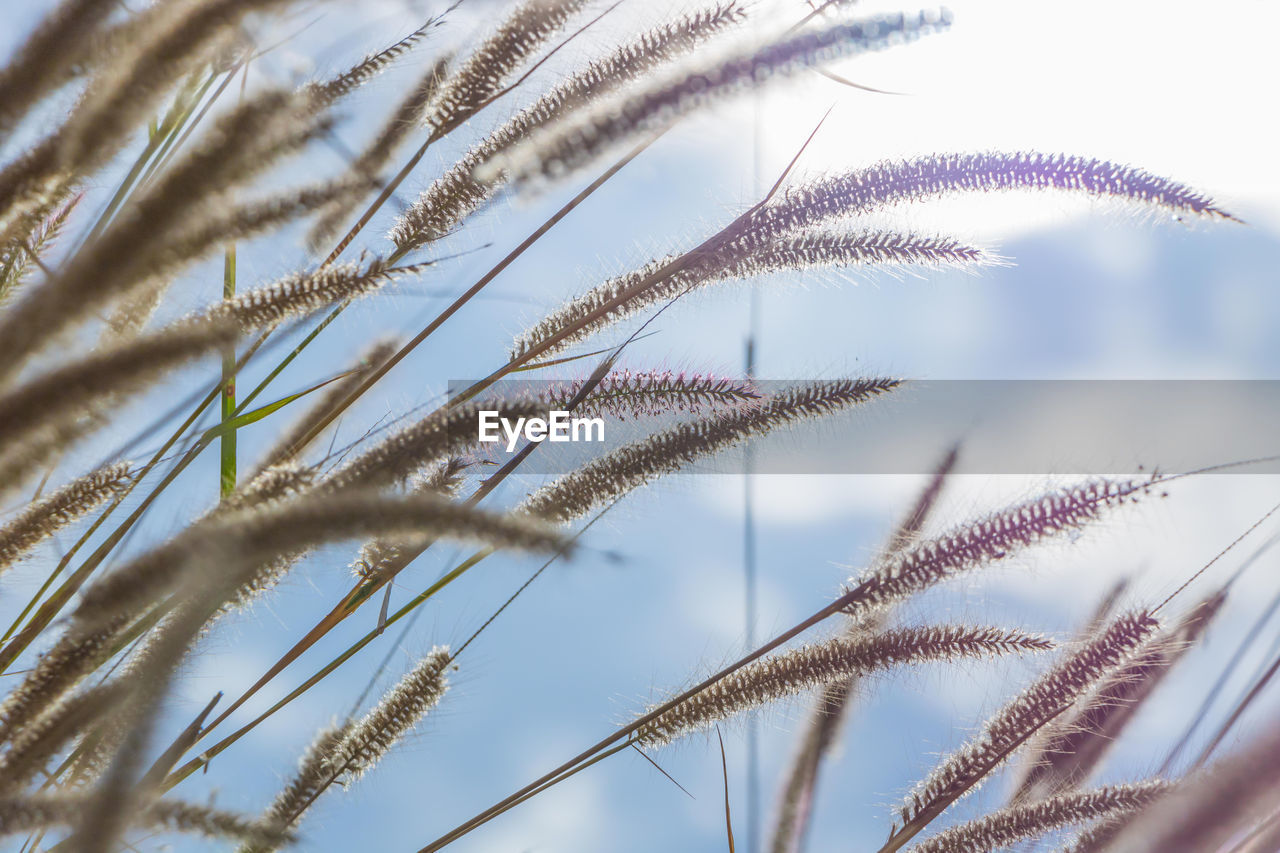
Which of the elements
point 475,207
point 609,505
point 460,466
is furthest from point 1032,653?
point 475,207

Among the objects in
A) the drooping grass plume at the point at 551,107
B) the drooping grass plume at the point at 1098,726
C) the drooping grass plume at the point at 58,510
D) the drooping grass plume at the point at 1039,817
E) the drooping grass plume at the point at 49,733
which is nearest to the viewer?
the drooping grass plume at the point at 49,733

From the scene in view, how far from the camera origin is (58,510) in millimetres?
932

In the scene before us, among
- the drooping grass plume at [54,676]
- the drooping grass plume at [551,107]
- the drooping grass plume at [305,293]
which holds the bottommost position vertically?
the drooping grass plume at [54,676]

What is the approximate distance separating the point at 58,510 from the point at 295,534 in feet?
2.19

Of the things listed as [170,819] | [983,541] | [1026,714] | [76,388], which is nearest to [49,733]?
[170,819]

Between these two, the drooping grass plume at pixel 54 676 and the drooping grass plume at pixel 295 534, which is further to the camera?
the drooping grass plume at pixel 54 676

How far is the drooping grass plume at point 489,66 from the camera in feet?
3.79

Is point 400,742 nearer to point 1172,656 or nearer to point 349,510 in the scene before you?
point 349,510

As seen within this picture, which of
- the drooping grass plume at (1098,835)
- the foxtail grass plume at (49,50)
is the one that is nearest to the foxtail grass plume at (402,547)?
the foxtail grass plume at (49,50)

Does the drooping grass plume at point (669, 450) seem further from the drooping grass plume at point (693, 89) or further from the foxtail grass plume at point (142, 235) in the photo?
the foxtail grass plume at point (142, 235)

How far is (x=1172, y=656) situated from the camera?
4.20 feet

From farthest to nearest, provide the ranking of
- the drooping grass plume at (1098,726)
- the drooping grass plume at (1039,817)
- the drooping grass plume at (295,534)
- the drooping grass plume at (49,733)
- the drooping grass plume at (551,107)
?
the drooping grass plume at (1098,726) → the drooping grass plume at (551,107) → the drooping grass plume at (1039,817) → the drooping grass plume at (49,733) → the drooping grass plume at (295,534)

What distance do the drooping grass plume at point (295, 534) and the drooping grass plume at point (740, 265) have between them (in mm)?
673

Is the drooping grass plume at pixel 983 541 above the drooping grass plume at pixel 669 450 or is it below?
below
